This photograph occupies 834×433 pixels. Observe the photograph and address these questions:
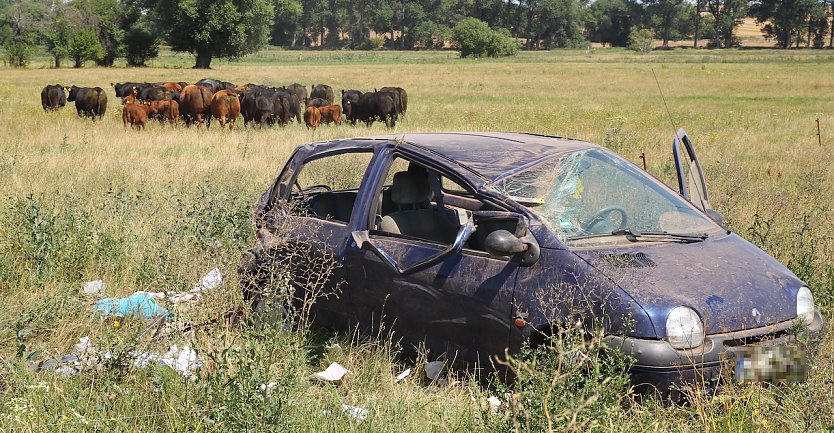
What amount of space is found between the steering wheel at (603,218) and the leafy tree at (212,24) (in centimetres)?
6816

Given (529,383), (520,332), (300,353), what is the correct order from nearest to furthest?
1. (529,383)
2. (520,332)
3. (300,353)

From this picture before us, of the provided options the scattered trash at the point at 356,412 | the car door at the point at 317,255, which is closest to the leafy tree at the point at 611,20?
the car door at the point at 317,255

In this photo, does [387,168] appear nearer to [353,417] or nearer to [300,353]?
[300,353]

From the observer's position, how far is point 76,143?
55.5 feet

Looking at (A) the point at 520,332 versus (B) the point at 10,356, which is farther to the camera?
(B) the point at 10,356

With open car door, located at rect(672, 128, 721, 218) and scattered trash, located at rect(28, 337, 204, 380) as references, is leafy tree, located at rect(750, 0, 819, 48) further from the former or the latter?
scattered trash, located at rect(28, 337, 204, 380)

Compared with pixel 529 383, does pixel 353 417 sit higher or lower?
lower

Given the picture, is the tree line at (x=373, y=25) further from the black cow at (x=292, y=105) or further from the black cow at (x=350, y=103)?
the black cow at (x=292, y=105)

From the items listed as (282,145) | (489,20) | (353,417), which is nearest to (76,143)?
(282,145)

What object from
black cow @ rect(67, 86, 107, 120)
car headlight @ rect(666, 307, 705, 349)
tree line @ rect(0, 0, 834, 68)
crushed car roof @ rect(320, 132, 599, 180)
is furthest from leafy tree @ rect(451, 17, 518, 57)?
car headlight @ rect(666, 307, 705, 349)

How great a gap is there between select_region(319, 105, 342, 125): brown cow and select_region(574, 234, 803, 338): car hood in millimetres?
19610

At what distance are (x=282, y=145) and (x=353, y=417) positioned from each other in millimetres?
12713

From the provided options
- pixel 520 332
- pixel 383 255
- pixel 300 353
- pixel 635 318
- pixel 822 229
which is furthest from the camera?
pixel 822 229

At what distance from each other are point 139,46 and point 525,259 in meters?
78.7
